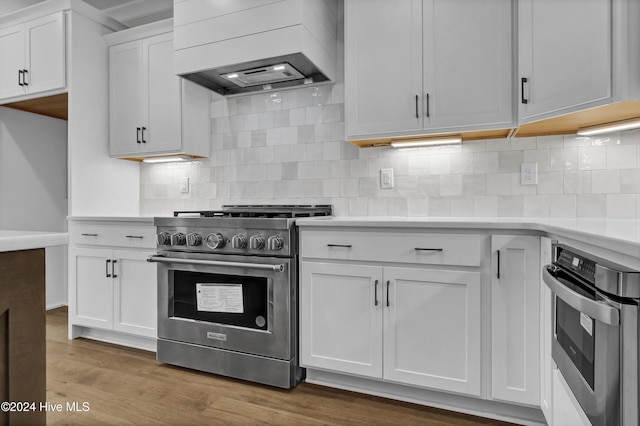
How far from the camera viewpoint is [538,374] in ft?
5.50

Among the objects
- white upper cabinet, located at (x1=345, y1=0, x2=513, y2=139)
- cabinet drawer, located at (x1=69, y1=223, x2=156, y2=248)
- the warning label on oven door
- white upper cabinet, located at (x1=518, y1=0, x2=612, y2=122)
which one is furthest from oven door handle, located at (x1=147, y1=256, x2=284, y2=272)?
white upper cabinet, located at (x1=518, y1=0, x2=612, y2=122)

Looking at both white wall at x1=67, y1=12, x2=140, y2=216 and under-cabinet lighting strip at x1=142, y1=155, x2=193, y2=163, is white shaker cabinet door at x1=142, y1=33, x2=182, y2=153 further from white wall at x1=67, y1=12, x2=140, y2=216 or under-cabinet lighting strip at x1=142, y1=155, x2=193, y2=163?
white wall at x1=67, y1=12, x2=140, y2=216

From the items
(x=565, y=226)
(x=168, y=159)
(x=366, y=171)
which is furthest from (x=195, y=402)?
(x=168, y=159)

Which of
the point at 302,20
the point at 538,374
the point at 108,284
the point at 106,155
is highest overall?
the point at 302,20

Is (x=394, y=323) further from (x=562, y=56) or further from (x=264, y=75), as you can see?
(x=264, y=75)

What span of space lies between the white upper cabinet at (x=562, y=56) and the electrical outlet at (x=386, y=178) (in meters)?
0.86

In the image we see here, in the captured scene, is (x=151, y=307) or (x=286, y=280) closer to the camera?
(x=286, y=280)

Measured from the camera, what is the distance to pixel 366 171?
2645mm

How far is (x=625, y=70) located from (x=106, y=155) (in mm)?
3427

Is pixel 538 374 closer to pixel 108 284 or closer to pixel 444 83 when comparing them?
pixel 444 83

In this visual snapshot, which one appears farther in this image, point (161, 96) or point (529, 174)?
point (161, 96)

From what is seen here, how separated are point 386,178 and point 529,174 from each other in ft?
2.78

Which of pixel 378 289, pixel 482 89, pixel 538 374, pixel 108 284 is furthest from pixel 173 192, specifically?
pixel 538 374

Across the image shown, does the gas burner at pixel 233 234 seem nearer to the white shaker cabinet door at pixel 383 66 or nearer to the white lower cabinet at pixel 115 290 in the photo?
the white lower cabinet at pixel 115 290
